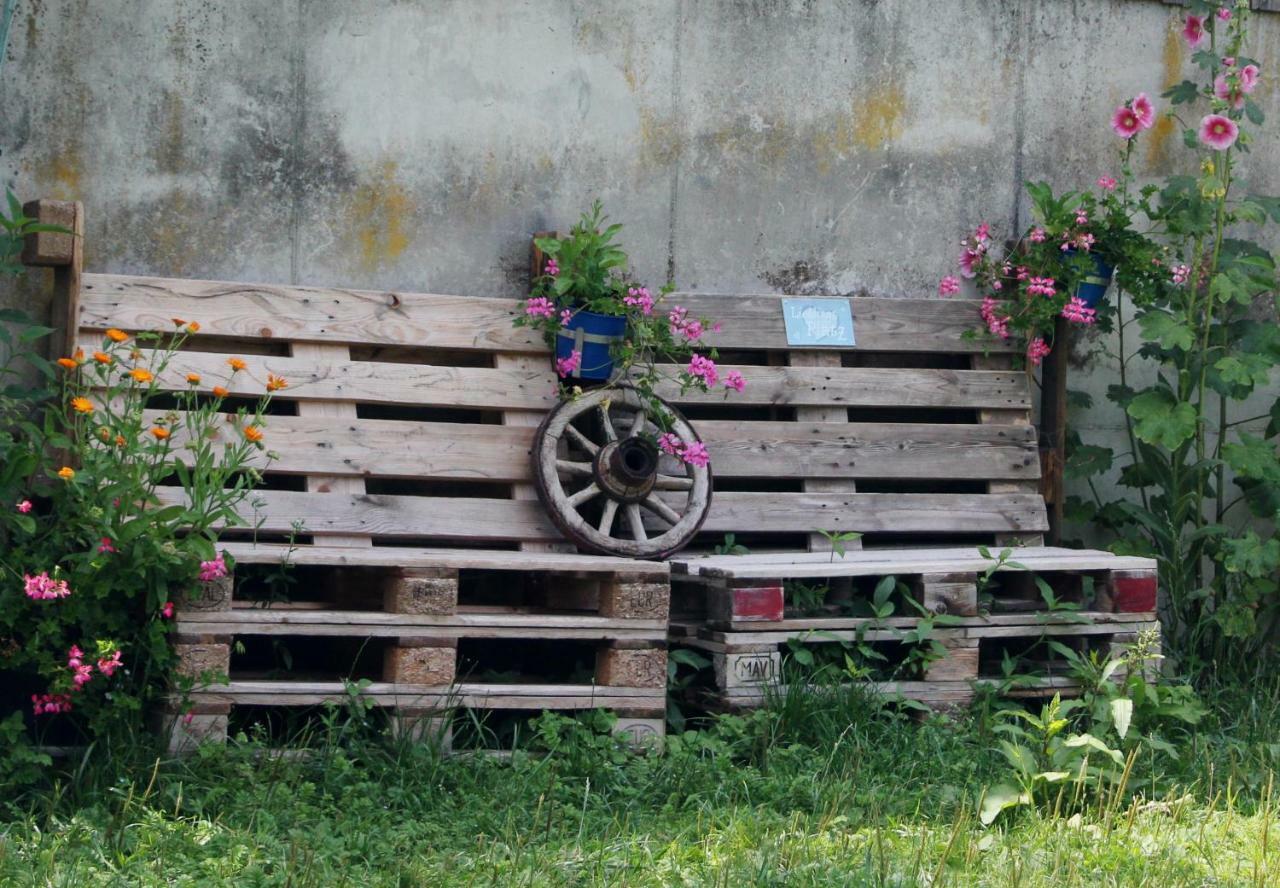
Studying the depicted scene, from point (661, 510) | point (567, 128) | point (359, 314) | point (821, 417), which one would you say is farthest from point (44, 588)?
point (821, 417)

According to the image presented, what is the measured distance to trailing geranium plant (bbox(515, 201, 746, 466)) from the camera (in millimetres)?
5422

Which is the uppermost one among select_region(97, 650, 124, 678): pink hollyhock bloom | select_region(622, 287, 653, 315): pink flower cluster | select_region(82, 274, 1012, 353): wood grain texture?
select_region(622, 287, 653, 315): pink flower cluster

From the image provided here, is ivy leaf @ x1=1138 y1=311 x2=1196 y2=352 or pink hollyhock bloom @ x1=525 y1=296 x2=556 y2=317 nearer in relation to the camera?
pink hollyhock bloom @ x1=525 y1=296 x2=556 y2=317

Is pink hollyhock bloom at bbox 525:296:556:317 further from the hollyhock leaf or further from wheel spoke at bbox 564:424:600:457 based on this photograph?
the hollyhock leaf

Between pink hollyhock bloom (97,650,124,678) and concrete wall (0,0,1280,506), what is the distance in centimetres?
168

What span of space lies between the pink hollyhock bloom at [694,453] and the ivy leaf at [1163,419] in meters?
1.77

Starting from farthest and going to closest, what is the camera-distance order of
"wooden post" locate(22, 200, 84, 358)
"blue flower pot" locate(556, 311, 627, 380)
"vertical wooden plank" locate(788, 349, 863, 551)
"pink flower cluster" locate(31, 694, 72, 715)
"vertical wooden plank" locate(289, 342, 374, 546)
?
"vertical wooden plank" locate(788, 349, 863, 551) → "blue flower pot" locate(556, 311, 627, 380) → "vertical wooden plank" locate(289, 342, 374, 546) → "wooden post" locate(22, 200, 84, 358) → "pink flower cluster" locate(31, 694, 72, 715)

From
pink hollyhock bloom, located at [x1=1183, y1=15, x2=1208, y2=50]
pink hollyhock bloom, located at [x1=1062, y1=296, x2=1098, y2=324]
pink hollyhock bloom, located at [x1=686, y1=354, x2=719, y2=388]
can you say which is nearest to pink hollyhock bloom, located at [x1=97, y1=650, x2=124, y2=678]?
pink hollyhock bloom, located at [x1=686, y1=354, x2=719, y2=388]

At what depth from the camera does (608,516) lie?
5344 millimetres

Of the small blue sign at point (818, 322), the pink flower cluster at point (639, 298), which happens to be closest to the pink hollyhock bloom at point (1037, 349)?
the small blue sign at point (818, 322)

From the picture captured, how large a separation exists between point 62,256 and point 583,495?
1885mm

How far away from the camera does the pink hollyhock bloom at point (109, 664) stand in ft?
13.9

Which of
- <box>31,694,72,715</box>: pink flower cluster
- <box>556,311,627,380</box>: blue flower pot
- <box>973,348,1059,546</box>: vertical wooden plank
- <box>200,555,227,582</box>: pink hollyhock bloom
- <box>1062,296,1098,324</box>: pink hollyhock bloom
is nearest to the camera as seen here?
<box>31,694,72,715</box>: pink flower cluster

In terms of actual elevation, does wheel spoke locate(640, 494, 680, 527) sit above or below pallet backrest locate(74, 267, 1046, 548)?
below
